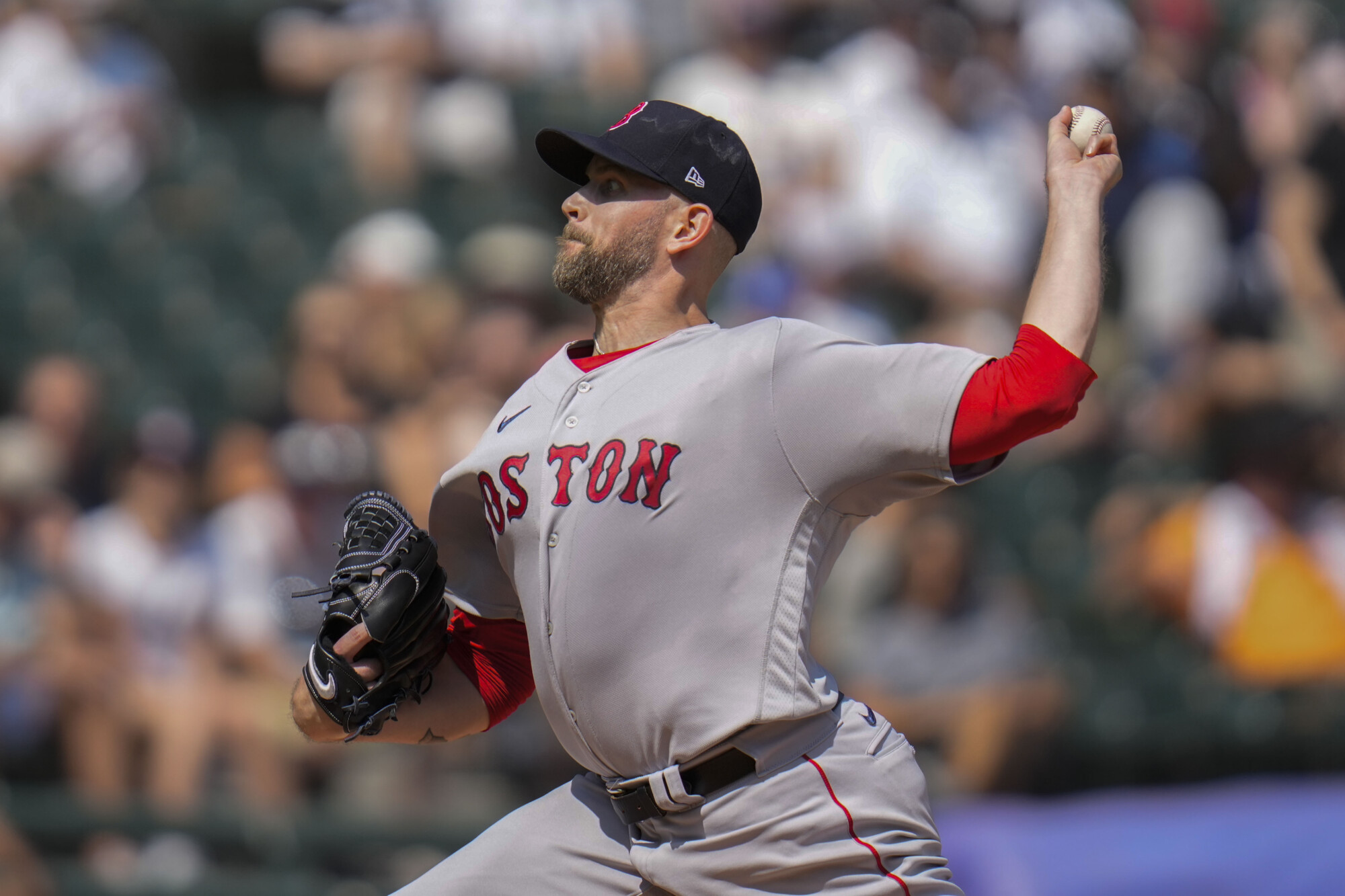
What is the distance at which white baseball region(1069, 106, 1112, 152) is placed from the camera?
109 inches

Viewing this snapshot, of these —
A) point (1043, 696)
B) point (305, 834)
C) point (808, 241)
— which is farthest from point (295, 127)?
point (1043, 696)

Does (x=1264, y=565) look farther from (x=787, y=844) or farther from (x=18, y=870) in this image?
(x=18, y=870)

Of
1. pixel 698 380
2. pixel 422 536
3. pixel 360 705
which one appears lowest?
pixel 360 705

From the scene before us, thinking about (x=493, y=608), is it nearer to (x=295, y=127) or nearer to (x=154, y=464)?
(x=154, y=464)

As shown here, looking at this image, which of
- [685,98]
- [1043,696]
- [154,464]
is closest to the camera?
[1043,696]

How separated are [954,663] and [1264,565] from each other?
4.17 ft

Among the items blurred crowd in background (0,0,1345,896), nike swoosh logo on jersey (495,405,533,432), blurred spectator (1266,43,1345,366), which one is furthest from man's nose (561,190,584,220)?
blurred spectator (1266,43,1345,366)

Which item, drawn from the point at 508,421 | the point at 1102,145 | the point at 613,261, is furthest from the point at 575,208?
the point at 1102,145

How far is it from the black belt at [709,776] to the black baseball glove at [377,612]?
19.5 inches

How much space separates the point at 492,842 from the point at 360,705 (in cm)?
34

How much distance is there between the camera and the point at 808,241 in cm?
725

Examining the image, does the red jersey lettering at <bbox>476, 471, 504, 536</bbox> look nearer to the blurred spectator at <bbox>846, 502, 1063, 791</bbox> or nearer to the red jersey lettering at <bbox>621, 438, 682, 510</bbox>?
the red jersey lettering at <bbox>621, 438, 682, 510</bbox>


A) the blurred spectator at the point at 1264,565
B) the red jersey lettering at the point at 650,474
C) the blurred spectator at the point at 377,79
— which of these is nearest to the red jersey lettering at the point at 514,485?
the red jersey lettering at the point at 650,474

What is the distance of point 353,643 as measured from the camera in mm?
2850
